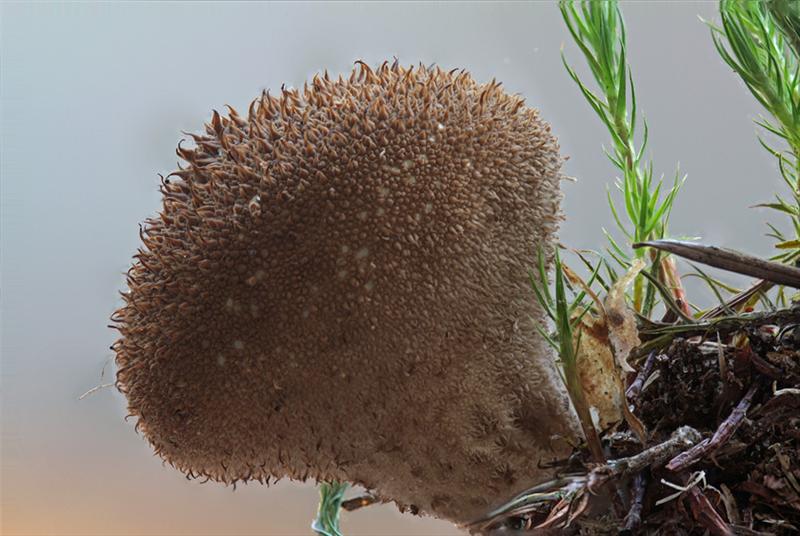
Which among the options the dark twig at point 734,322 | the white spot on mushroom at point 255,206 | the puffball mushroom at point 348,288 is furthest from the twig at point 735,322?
the white spot on mushroom at point 255,206

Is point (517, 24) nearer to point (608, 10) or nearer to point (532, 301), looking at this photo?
point (608, 10)

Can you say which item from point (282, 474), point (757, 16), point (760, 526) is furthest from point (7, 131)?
point (760, 526)

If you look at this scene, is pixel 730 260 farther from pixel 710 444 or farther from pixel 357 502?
pixel 357 502

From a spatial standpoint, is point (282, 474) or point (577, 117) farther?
point (577, 117)

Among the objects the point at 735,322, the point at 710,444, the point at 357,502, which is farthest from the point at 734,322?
the point at 357,502

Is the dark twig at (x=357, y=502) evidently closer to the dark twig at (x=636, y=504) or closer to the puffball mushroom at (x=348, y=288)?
the puffball mushroom at (x=348, y=288)

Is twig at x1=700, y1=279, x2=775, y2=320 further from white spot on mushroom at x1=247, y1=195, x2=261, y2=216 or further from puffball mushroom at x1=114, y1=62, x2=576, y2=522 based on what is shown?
white spot on mushroom at x1=247, y1=195, x2=261, y2=216

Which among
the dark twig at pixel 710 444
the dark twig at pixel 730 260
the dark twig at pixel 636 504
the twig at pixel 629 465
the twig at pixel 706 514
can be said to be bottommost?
the twig at pixel 706 514
